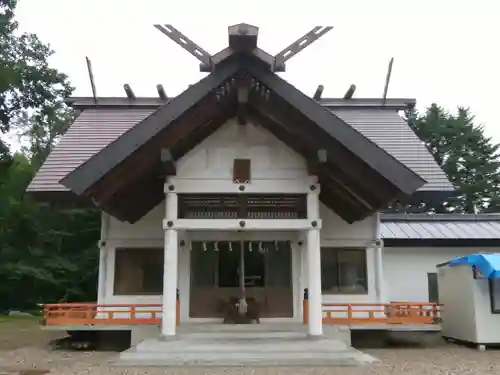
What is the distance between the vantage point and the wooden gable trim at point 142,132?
27.0ft

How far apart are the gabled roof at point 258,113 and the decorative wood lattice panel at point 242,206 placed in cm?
78

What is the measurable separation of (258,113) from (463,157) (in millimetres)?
29022

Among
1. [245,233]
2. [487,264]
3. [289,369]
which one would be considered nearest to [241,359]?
[289,369]

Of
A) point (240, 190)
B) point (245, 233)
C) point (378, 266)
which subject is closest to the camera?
point (240, 190)

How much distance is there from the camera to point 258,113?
9484 millimetres

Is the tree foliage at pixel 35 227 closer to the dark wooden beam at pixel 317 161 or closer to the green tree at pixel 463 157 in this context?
the dark wooden beam at pixel 317 161

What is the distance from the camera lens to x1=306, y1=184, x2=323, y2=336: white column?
8.73 m

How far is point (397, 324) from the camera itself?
398 inches

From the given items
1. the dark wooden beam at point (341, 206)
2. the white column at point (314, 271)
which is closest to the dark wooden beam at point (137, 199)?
the white column at point (314, 271)

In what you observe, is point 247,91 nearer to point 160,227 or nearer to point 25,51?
point 160,227

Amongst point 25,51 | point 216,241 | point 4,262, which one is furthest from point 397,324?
point 25,51

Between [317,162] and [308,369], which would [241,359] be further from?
[317,162]

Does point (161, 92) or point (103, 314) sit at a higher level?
point (161, 92)

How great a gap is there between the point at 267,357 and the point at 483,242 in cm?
949
